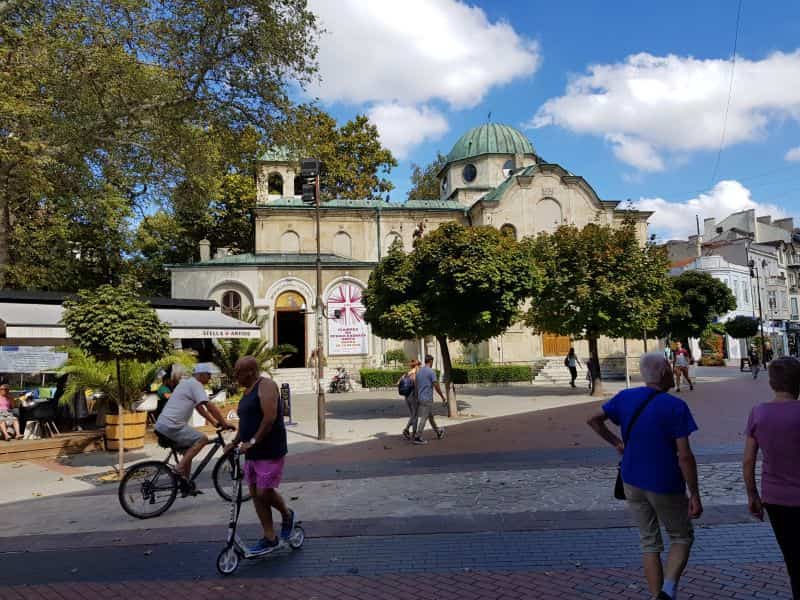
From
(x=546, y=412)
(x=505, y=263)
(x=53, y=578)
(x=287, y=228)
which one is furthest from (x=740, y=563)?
(x=287, y=228)

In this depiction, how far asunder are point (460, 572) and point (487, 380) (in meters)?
24.2

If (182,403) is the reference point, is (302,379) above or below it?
below

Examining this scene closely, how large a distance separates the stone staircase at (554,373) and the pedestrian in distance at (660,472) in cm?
2669

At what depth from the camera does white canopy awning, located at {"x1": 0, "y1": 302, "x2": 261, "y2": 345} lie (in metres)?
12.1

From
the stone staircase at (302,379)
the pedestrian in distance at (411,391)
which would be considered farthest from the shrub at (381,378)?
the pedestrian in distance at (411,391)

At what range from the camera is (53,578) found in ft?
16.8

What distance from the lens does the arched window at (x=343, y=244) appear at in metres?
37.4

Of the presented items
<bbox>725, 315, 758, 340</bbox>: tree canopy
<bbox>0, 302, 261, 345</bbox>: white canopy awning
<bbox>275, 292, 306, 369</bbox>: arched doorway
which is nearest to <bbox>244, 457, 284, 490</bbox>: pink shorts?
<bbox>0, 302, 261, 345</bbox>: white canopy awning

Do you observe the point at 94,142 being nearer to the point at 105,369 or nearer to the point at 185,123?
the point at 185,123

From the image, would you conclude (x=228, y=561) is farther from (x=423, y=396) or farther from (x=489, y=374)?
(x=489, y=374)

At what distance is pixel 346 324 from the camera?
105 ft

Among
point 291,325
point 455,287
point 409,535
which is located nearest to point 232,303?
point 291,325

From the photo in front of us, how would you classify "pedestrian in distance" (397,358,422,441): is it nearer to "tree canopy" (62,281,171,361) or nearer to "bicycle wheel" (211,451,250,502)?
"bicycle wheel" (211,451,250,502)

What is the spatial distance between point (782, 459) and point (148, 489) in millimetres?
6576
